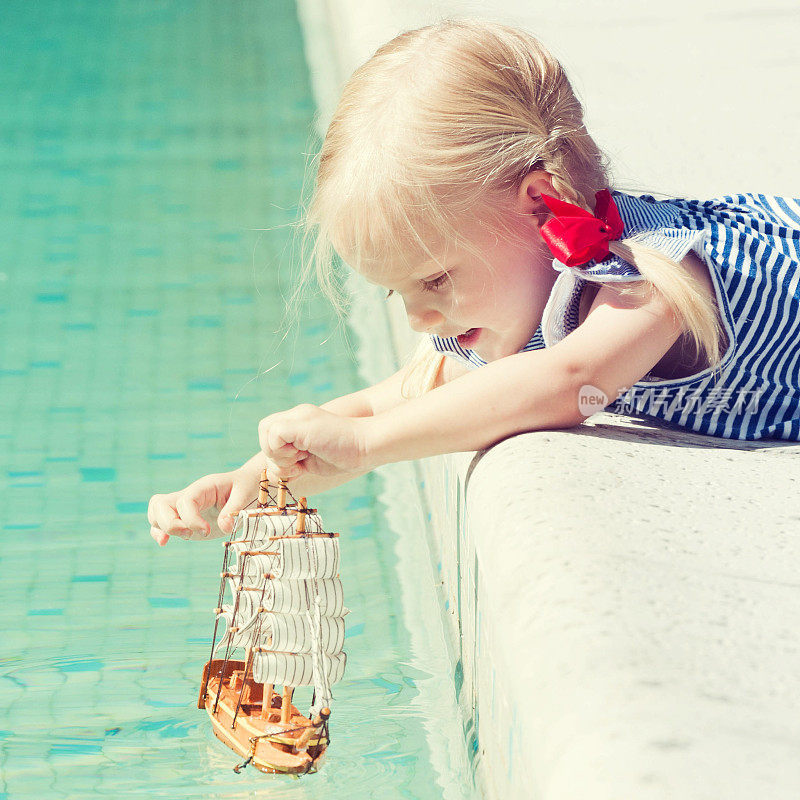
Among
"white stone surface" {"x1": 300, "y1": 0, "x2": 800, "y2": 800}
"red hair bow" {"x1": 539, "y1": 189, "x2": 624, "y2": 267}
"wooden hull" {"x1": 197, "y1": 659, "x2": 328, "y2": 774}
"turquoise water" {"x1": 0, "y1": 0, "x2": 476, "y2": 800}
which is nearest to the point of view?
"white stone surface" {"x1": 300, "y1": 0, "x2": 800, "y2": 800}

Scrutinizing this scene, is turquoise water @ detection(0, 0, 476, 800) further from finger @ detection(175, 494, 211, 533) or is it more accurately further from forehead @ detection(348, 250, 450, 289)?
forehead @ detection(348, 250, 450, 289)

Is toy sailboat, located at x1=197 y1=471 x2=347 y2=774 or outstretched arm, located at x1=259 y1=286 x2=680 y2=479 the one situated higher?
outstretched arm, located at x1=259 y1=286 x2=680 y2=479

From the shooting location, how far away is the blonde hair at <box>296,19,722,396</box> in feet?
4.27

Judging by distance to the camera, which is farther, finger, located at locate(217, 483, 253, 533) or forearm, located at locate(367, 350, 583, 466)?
finger, located at locate(217, 483, 253, 533)

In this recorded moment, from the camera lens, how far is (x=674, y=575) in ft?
2.85

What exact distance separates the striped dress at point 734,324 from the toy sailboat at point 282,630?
0.43 m

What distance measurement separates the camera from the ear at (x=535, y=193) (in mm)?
1353

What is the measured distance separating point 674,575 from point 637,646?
0.14m

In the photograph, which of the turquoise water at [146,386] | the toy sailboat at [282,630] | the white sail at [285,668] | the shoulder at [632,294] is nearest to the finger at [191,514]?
the toy sailboat at [282,630]

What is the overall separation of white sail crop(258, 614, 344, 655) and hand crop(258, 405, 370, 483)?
0.17 metres

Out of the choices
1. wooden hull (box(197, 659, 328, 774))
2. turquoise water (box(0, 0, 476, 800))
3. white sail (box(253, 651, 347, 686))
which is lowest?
turquoise water (box(0, 0, 476, 800))

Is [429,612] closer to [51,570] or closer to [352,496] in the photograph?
[352,496]

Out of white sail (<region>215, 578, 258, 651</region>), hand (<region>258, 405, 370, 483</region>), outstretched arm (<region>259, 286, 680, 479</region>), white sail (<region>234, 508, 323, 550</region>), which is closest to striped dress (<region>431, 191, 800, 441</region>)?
outstretched arm (<region>259, 286, 680, 479</region>)

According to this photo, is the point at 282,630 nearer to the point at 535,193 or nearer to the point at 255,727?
the point at 255,727
